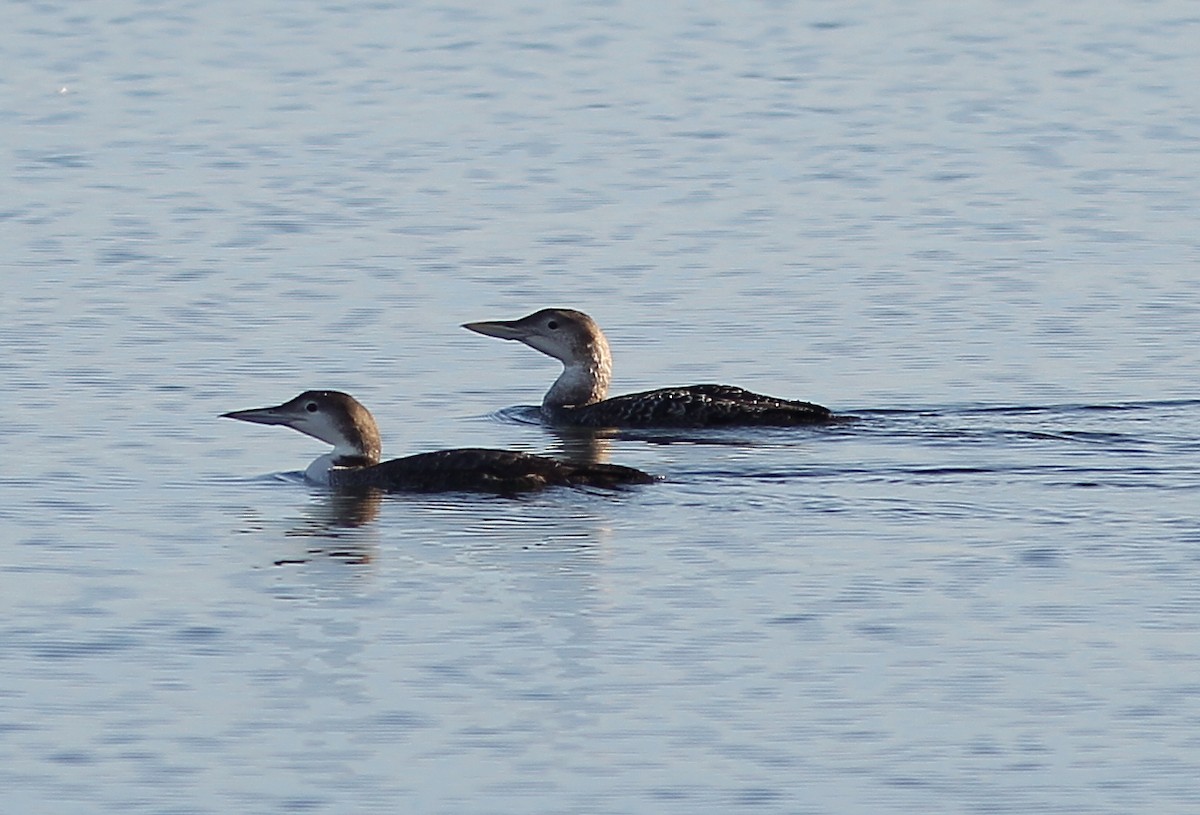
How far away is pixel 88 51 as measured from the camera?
26.5 m

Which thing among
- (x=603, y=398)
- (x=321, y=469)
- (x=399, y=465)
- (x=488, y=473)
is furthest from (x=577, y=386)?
(x=488, y=473)

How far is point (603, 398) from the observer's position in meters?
15.1

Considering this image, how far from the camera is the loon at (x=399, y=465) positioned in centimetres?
1229

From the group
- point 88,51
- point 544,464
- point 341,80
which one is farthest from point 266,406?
point 88,51

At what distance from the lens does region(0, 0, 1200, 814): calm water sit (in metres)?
8.98

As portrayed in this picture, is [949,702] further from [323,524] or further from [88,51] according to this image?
[88,51]

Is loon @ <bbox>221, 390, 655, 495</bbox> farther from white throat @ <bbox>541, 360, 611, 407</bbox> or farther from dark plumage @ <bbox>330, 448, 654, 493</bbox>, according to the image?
white throat @ <bbox>541, 360, 611, 407</bbox>

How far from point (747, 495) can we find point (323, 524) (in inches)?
62.2

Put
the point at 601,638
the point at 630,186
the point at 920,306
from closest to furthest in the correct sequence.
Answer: the point at 601,638 → the point at 920,306 → the point at 630,186

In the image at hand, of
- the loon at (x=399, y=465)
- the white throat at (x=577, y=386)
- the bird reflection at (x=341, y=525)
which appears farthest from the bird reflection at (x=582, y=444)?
the bird reflection at (x=341, y=525)

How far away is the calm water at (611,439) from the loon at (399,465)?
0.11 m

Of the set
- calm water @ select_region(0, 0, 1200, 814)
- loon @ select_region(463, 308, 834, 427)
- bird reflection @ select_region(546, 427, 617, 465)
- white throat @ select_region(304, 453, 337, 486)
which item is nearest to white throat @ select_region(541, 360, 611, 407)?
loon @ select_region(463, 308, 834, 427)

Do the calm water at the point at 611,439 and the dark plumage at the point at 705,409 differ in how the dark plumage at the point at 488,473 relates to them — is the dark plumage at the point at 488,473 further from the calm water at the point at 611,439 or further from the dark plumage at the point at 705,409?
the dark plumage at the point at 705,409

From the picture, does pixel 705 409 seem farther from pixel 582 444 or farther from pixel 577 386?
pixel 577 386
